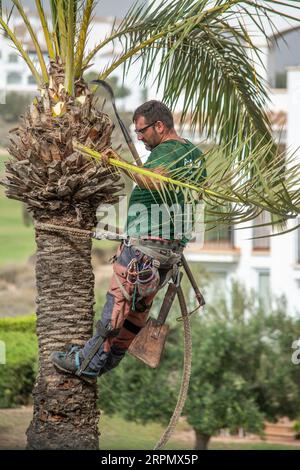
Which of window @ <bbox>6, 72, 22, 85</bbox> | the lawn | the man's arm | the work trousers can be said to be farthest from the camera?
the lawn

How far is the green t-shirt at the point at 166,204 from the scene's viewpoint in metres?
8.30

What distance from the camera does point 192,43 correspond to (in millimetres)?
10133

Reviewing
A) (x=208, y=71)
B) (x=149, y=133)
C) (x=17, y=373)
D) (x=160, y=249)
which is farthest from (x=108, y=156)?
(x=17, y=373)

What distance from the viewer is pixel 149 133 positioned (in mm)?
8703

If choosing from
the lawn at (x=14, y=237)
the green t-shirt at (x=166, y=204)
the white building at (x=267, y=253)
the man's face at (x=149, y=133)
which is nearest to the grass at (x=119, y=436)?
the white building at (x=267, y=253)

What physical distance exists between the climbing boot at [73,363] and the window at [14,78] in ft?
Result: 102

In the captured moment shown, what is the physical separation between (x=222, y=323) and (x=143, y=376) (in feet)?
6.32

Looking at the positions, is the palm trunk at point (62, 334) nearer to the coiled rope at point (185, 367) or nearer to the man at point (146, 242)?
the man at point (146, 242)

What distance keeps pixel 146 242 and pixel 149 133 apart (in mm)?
832

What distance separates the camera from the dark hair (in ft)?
28.4

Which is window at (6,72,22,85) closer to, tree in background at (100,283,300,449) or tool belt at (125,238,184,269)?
tree in background at (100,283,300,449)

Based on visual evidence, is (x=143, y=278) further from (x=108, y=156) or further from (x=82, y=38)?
(x=82, y=38)

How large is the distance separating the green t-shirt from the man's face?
0.14 metres

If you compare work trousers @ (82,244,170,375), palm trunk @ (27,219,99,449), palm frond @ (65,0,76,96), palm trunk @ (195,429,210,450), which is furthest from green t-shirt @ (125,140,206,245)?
palm trunk @ (195,429,210,450)
